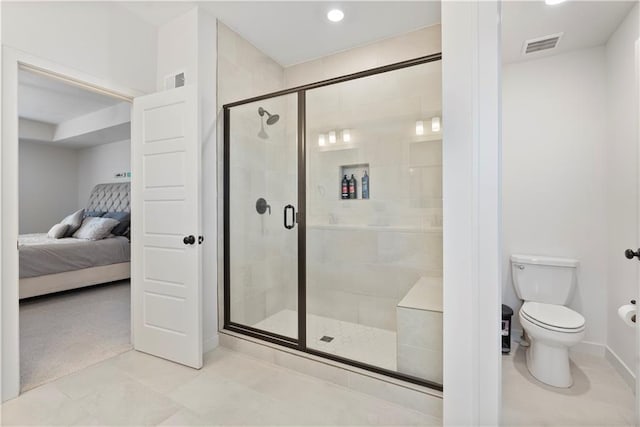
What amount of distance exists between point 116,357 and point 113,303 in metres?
1.64

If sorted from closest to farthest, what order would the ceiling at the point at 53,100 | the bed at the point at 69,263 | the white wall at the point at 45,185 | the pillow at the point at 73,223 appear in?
the bed at the point at 69,263
the ceiling at the point at 53,100
the pillow at the point at 73,223
the white wall at the point at 45,185

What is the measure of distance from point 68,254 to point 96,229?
58 centimetres

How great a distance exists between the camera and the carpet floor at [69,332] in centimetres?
214

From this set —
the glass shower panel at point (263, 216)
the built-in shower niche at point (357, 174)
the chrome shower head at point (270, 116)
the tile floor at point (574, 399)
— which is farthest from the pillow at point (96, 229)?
the tile floor at point (574, 399)

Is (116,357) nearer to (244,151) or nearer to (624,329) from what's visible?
(244,151)

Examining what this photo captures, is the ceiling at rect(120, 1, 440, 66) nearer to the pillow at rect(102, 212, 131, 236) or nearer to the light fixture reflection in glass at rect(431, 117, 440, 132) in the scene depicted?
the light fixture reflection in glass at rect(431, 117, 440, 132)

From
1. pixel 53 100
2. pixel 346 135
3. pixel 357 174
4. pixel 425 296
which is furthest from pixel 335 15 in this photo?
pixel 53 100

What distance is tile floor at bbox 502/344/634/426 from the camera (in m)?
1.63

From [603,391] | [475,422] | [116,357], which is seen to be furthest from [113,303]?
[603,391]

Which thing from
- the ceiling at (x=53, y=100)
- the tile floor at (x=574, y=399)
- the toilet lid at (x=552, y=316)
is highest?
the ceiling at (x=53, y=100)

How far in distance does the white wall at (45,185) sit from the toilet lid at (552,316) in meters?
8.35

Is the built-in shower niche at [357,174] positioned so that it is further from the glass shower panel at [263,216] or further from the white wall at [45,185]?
the white wall at [45,185]

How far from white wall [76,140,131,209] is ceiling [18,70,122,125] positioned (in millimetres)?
849

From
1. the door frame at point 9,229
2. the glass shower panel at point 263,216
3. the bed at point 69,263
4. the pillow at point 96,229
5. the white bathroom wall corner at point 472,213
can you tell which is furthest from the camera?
the pillow at point 96,229
